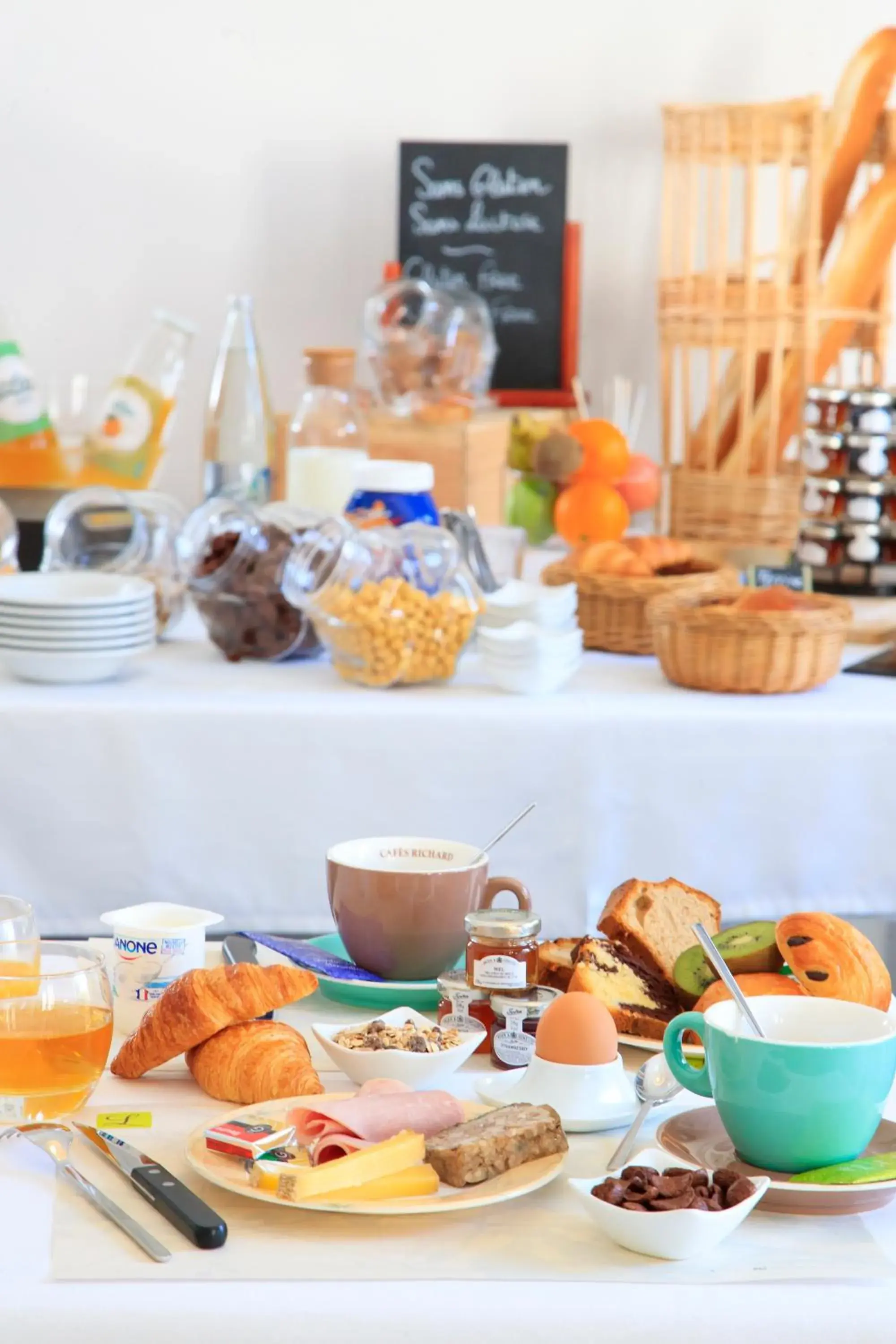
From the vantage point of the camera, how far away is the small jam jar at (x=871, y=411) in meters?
1.94

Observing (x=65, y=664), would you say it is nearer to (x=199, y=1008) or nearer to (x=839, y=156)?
(x=199, y=1008)

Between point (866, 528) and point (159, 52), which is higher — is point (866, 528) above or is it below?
below

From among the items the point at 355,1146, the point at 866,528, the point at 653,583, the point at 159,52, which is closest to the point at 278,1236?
the point at 355,1146

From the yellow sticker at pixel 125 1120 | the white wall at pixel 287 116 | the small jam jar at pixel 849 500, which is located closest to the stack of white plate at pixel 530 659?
the small jam jar at pixel 849 500

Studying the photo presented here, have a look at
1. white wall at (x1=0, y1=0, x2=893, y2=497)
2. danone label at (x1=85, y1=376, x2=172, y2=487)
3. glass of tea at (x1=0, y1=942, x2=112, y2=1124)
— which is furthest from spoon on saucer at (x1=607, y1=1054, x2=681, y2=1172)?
white wall at (x1=0, y1=0, x2=893, y2=497)

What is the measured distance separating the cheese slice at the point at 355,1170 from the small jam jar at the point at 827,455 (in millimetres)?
1466

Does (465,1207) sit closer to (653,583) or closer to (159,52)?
(653,583)

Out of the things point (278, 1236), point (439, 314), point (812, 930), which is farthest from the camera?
point (439, 314)

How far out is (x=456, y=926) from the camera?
0.90 metres

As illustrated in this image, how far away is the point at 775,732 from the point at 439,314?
3.56 feet

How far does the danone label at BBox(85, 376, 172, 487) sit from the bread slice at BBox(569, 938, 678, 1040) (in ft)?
4.94

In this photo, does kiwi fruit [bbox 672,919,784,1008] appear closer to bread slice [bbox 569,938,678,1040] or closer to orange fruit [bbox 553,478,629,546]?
bread slice [bbox 569,938,678,1040]

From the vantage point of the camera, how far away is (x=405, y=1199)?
0.63m

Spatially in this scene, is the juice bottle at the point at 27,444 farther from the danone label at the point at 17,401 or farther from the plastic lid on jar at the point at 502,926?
the plastic lid on jar at the point at 502,926
